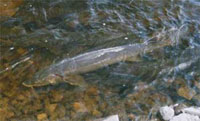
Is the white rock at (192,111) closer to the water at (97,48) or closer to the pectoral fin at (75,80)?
the water at (97,48)

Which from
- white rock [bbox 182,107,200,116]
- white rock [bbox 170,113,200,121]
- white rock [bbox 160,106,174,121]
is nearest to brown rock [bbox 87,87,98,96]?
white rock [bbox 160,106,174,121]

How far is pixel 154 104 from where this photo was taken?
4656 mm

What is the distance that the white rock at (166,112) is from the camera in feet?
14.1

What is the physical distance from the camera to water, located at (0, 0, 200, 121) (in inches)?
179

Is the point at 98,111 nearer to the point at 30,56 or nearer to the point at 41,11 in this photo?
the point at 30,56

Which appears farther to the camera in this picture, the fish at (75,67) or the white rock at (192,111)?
the fish at (75,67)

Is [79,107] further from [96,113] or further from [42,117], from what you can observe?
[42,117]

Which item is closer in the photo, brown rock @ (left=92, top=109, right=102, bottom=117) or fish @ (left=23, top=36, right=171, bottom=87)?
brown rock @ (left=92, top=109, right=102, bottom=117)

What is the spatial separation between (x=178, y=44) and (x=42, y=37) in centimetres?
256

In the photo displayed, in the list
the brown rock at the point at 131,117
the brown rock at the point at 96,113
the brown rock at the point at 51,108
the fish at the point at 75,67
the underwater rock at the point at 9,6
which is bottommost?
the brown rock at the point at 131,117

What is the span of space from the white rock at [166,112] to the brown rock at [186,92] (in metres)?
0.46

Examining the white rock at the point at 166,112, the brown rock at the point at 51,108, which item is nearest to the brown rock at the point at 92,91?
the brown rock at the point at 51,108

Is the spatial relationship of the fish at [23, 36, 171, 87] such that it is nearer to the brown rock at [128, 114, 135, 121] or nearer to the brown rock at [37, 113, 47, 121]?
the brown rock at [37, 113, 47, 121]

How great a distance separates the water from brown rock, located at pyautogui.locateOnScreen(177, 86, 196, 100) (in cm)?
1
